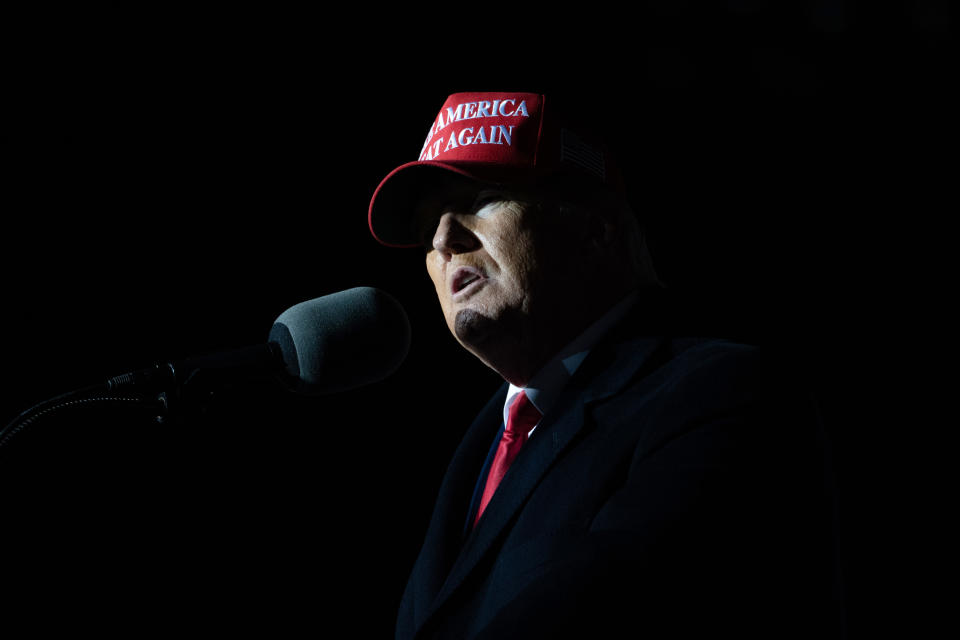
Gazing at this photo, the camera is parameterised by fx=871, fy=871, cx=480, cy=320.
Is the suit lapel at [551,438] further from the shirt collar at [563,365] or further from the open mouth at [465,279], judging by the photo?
the open mouth at [465,279]

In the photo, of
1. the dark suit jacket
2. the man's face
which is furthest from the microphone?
the dark suit jacket

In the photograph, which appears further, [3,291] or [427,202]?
[3,291]

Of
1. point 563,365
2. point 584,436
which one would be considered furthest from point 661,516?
point 563,365

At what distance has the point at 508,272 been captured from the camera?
1.60 metres

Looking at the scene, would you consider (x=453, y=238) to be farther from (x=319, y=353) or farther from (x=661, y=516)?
(x=661, y=516)

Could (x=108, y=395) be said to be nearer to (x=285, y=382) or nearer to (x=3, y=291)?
(x=285, y=382)

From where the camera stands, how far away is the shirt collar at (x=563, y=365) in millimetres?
1584

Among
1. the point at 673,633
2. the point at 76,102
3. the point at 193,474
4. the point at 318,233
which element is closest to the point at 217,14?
the point at 76,102

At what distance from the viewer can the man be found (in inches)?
42.3

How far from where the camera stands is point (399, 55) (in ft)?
8.63

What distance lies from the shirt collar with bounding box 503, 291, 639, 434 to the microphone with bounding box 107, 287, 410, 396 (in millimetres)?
277

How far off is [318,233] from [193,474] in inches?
30.8

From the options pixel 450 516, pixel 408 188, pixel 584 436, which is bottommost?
pixel 450 516

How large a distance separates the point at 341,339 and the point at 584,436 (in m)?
0.41
